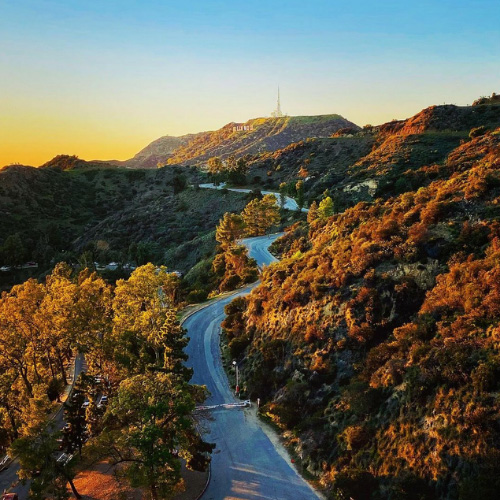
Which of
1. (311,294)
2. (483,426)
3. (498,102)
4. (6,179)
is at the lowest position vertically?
(483,426)

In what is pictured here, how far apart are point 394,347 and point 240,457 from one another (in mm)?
12691

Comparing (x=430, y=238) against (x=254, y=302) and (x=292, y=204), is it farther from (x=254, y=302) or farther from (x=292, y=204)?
(x=292, y=204)

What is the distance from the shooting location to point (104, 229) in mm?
135625

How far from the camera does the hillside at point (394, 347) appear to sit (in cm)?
1944

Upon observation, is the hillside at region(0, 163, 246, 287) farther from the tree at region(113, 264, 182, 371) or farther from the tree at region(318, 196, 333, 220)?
the tree at region(113, 264, 182, 371)

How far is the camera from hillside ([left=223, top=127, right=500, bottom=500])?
19438 millimetres

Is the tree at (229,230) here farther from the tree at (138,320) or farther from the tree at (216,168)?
the tree at (216,168)

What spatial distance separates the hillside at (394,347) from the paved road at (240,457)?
152 cm

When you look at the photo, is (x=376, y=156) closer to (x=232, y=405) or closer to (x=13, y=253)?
(x=232, y=405)

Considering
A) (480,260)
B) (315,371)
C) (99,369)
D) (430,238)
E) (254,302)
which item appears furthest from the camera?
(254,302)

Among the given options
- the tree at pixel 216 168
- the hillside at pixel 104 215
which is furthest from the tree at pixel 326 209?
the tree at pixel 216 168

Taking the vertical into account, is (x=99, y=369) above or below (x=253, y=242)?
below

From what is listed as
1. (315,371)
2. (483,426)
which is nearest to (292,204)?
(315,371)

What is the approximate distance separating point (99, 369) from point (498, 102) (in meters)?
151
